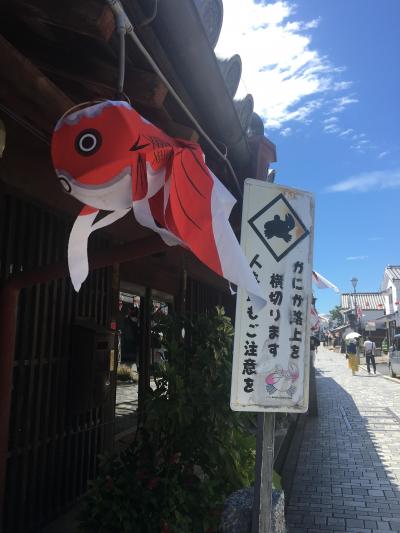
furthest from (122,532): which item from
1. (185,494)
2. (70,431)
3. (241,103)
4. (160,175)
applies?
(241,103)

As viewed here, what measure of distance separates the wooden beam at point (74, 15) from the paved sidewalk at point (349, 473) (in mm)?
5008

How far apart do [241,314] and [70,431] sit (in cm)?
241

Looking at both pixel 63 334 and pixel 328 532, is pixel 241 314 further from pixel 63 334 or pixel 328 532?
pixel 328 532

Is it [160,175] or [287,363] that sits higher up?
[160,175]

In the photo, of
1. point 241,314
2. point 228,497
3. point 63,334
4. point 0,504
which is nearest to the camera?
point 241,314

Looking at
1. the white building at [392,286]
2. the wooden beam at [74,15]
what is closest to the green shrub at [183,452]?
the wooden beam at [74,15]

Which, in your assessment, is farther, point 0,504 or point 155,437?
point 155,437

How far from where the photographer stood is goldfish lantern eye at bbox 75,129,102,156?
2.10 metres

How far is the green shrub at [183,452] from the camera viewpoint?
322cm

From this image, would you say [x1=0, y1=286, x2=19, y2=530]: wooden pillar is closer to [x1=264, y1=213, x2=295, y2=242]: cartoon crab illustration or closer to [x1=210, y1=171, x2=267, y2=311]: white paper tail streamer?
[x1=210, y1=171, x2=267, y2=311]: white paper tail streamer

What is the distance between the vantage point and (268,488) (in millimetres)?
3086

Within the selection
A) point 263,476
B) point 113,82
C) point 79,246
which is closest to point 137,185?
point 79,246

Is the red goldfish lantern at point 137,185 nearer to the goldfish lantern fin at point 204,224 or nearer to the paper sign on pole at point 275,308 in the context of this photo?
the goldfish lantern fin at point 204,224

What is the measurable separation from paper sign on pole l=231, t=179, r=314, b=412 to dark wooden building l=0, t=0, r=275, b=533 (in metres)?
0.70
